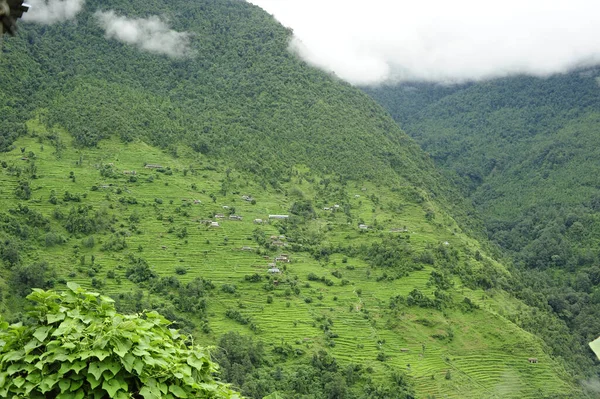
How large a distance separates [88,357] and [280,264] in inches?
2051

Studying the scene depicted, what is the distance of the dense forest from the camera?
251 ft

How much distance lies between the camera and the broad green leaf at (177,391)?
4.44m

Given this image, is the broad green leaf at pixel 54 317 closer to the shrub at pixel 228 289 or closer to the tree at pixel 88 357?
the tree at pixel 88 357

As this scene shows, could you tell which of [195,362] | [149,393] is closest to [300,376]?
[195,362]

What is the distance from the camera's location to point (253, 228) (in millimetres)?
60906

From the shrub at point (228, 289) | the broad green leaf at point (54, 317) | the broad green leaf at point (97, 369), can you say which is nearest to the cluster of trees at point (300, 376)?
the shrub at point (228, 289)

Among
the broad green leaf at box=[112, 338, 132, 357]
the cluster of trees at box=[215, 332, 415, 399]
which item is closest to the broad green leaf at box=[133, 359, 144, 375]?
the broad green leaf at box=[112, 338, 132, 357]

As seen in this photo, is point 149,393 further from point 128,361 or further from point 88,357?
point 88,357

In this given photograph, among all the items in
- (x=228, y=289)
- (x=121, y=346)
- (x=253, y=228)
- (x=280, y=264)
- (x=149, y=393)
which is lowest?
(x=228, y=289)

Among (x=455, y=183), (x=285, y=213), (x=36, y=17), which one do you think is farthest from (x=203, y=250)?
(x=455, y=183)

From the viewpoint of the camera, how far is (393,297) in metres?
53.2

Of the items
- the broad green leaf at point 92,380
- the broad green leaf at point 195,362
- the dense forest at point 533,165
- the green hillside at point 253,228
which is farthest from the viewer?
the dense forest at point 533,165

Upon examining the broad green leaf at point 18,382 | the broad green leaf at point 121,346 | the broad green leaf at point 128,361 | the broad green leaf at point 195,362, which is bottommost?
the broad green leaf at point 18,382

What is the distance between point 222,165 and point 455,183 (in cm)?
6190
